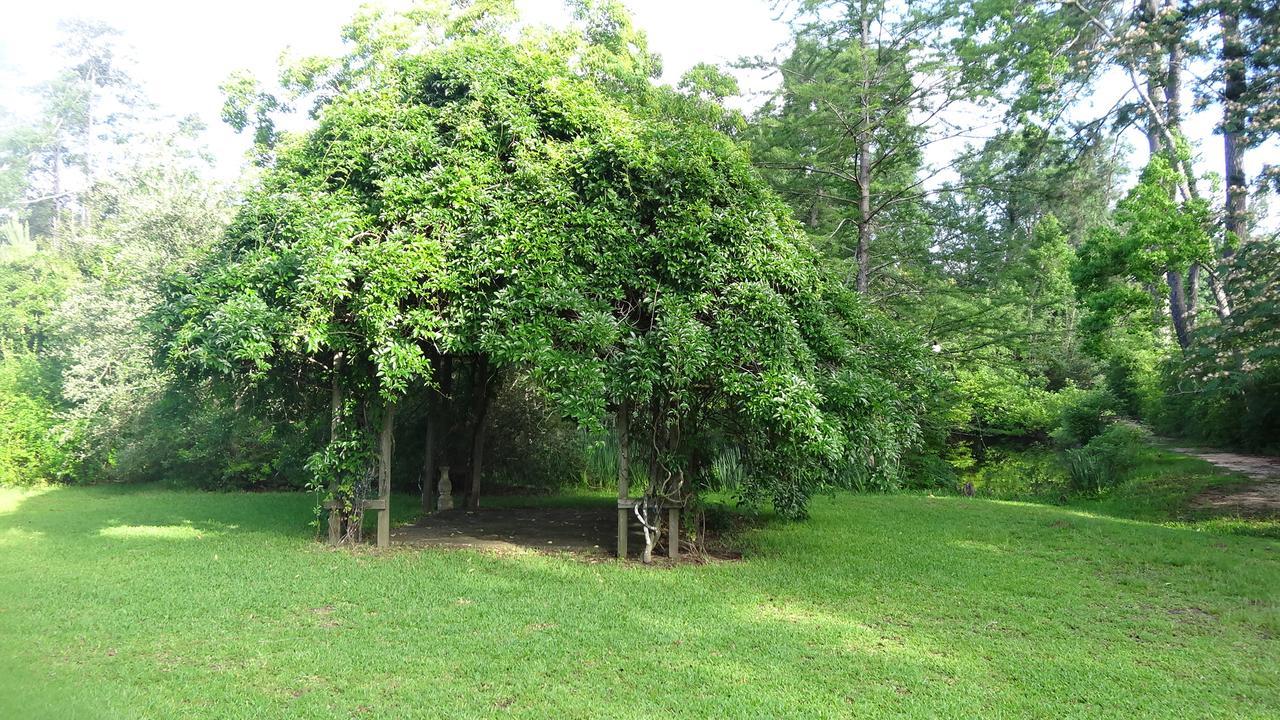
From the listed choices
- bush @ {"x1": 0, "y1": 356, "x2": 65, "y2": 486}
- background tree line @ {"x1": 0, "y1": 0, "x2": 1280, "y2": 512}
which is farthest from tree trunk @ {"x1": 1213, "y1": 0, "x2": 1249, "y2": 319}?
bush @ {"x1": 0, "y1": 356, "x2": 65, "y2": 486}

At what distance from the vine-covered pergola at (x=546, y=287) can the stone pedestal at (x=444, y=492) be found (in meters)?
3.73

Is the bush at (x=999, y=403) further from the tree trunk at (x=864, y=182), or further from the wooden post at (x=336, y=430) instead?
the wooden post at (x=336, y=430)

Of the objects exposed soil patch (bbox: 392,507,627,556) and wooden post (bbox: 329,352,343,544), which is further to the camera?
exposed soil patch (bbox: 392,507,627,556)

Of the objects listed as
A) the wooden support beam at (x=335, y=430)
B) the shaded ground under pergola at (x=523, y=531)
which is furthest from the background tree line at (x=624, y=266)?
the shaded ground under pergola at (x=523, y=531)

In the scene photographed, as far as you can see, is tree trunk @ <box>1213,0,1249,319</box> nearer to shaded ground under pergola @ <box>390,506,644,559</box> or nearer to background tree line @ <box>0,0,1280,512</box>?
background tree line @ <box>0,0,1280,512</box>

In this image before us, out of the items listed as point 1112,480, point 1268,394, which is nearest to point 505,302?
point 1112,480

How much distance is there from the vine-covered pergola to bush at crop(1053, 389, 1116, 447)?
10434mm

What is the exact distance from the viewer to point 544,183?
25.1ft

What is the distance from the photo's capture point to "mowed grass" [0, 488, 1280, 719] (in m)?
4.15

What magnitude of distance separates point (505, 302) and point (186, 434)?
10243mm

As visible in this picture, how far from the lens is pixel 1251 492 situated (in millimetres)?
12094

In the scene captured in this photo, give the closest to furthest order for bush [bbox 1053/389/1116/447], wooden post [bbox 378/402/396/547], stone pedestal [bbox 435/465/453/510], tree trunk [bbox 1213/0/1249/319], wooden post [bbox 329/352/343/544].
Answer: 1. wooden post [bbox 329/352/343/544]
2. wooden post [bbox 378/402/396/547]
3. tree trunk [bbox 1213/0/1249/319]
4. stone pedestal [bbox 435/465/453/510]
5. bush [bbox 1053/389/1116/447]

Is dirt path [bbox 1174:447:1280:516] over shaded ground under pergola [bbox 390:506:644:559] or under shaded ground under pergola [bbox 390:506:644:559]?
over

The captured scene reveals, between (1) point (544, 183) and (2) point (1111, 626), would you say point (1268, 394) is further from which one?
(1) point (544, 183)
